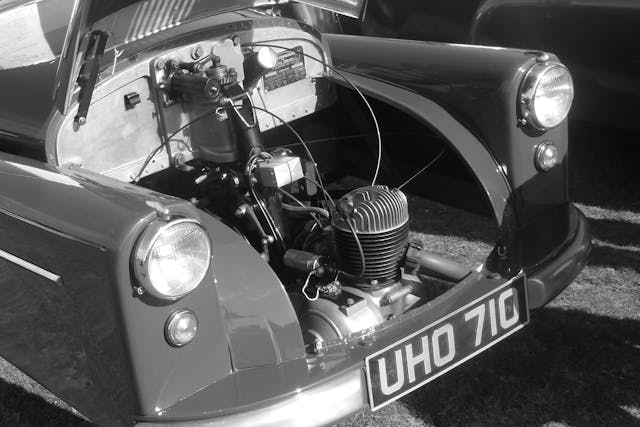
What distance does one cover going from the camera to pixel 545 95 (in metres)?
2.67

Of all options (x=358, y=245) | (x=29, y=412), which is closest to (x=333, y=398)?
(x=358, y=245)

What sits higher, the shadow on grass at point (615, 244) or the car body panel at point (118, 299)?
the car body panel at point (118, 299)

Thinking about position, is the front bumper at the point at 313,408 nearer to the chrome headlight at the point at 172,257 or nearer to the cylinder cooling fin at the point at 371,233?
the chrome headlight at the point at 172,257

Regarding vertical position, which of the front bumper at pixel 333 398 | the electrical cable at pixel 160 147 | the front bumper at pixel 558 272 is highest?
the electrical cable at pixel 160 147

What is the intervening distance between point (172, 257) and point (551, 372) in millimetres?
1690

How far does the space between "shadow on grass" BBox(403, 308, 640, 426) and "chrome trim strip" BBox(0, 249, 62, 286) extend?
54.7 inches

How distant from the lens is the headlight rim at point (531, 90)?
8.66ft

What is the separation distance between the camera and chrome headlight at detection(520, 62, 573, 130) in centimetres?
265

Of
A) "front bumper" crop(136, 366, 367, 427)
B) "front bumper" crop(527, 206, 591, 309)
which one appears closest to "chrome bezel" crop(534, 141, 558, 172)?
"front bumper" crop(527, 206, 591, 309)

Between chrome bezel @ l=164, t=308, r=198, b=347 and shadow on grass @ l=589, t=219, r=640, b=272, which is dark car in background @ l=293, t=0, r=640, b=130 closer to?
shadow on grass @ l=589, t=219, r=640, b=272

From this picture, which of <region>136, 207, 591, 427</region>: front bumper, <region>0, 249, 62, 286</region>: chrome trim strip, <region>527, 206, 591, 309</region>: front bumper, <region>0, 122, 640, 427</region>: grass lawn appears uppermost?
<region>0, 249, 62, 286</region>: chrome trim strip

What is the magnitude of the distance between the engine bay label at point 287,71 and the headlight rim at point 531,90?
84 cm

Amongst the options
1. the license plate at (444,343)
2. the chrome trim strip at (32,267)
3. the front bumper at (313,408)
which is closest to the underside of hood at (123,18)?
the chrome trim strip at (32,267)

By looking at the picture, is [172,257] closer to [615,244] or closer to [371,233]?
[371,233]
